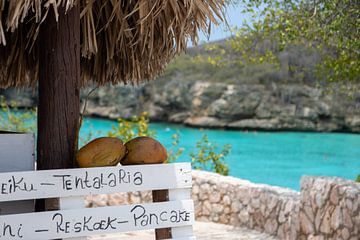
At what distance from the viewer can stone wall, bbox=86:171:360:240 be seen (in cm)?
473

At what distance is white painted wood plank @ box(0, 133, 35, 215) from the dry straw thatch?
1.47 ft

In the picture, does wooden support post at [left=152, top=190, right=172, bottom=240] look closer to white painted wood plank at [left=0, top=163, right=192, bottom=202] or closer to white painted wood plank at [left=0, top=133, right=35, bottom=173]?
white painted wood plank at [left=0, top=163, right=192, bottom=202]

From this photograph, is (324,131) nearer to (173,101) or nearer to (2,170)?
(173,101)

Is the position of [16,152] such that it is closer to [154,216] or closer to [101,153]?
[101,153]

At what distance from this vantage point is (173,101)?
102 ft

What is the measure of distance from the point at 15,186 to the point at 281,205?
12.3ft

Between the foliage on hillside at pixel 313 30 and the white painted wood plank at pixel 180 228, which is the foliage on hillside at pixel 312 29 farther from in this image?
the white painted wood plank at pixel 180 228

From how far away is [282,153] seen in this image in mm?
22703

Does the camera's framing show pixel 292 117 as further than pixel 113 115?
No

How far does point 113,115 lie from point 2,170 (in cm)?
2869

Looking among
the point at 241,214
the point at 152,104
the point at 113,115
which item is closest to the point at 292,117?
the point at 152,104

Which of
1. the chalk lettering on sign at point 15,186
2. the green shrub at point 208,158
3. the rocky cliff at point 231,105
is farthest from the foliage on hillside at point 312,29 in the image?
the rocky cliff at point 231,105

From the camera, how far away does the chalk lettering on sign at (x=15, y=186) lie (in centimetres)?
246

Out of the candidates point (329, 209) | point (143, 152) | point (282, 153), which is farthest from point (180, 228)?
point (282, 153)
